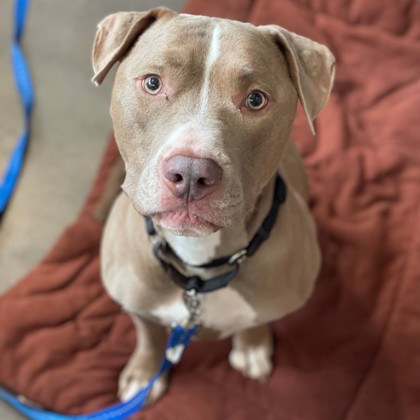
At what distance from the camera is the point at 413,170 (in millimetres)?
2375

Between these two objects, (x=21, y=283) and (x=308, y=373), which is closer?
(x=308, y=373)

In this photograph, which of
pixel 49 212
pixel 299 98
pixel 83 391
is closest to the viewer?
pixel 299 98

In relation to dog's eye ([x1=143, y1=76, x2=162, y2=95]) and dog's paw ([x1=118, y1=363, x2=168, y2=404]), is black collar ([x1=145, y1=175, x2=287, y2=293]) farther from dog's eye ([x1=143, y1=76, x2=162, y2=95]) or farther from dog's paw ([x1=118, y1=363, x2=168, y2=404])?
dog's paw ([x1=118, y1=363, x2=168, y2=404])

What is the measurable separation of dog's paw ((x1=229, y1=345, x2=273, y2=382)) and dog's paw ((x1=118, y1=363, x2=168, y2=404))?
0.76ft

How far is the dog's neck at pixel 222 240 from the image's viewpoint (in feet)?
4.56

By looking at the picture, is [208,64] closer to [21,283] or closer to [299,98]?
[299,98]

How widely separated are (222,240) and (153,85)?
0.39m

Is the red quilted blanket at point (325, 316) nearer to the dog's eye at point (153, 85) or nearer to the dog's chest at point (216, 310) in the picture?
the dog's chest at point (216, 310)

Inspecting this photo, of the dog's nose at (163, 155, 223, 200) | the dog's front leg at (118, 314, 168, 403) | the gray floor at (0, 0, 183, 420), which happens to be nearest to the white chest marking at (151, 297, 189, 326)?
the dog's front leg at (118, 314, 168, 403)

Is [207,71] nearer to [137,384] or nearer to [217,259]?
[217,259]

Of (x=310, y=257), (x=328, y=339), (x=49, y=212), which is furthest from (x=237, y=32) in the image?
(x=49, y=212)

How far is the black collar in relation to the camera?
4.74 ft

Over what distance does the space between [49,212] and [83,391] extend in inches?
28.0

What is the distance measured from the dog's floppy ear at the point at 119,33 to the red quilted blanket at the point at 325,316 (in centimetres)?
98
